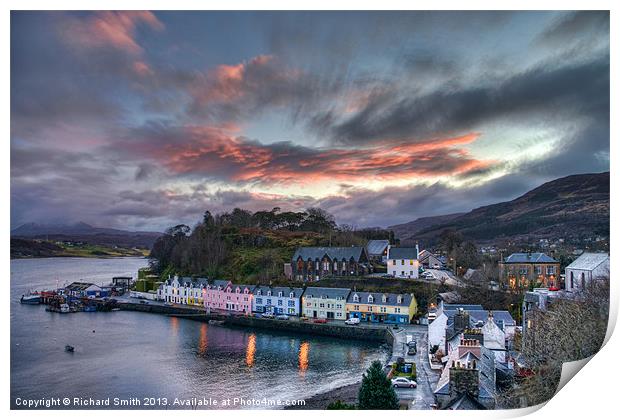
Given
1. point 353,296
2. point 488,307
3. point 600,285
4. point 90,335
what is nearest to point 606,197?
point 600,285

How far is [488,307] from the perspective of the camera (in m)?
7.43

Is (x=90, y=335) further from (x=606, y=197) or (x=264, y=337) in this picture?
(x=606, y=197)

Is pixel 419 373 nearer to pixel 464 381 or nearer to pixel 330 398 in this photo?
pixel 464 381

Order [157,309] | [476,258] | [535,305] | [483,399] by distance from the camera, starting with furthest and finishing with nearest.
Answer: [157,309] → [476,258] → [535,305] → [483,399]

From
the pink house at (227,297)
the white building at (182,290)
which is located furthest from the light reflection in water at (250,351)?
the white building at (182,290)

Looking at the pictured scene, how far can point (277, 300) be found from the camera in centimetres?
918

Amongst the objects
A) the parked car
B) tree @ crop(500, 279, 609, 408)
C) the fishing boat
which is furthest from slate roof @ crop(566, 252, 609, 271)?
the fishing boat

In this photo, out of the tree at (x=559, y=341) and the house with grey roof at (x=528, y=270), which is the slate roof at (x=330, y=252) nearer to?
the house with grey roof at (x=528, y=270)

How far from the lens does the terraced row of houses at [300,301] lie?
893 centimetres

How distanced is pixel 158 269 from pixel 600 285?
7.80 m

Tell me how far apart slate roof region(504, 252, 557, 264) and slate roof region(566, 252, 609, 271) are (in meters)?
0.75

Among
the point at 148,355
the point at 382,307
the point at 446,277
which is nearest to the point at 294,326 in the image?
the point at 382,307

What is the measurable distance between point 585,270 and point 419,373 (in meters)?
2.54

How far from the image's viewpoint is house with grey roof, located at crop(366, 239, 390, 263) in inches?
352
